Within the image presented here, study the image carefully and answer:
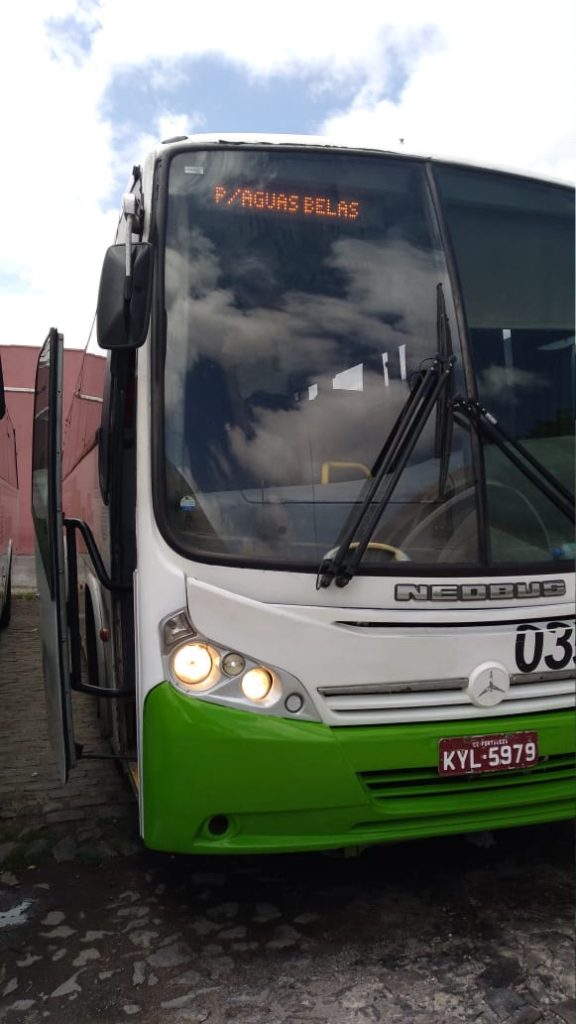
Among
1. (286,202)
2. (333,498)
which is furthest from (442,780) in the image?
(286,202)

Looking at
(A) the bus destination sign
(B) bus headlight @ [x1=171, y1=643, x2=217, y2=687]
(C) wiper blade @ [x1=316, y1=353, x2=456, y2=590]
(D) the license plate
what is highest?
(A) the bus destination sign

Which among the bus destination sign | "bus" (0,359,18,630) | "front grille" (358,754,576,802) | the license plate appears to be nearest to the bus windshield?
the bus destination sign

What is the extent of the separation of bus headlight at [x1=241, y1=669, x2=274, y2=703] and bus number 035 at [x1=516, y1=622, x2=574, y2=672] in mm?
999

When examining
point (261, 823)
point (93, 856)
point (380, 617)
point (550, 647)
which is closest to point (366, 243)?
point (380, 617)

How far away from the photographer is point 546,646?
3.41m

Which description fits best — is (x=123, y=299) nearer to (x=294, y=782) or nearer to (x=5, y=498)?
(x=294, y=782)

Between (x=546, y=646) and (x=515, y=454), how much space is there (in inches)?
30.9

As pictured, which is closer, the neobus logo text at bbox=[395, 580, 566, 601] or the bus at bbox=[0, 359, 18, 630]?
Answer: the neobus logo text at bbox=[395, 580, 566, 601]

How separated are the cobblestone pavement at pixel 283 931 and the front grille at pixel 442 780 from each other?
0.61 metres

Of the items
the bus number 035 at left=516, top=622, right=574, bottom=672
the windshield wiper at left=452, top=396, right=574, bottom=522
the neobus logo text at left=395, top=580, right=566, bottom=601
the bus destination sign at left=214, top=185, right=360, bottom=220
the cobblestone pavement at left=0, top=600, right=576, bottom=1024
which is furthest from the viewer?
the bus destination sign at left=214, top=185, right=360, bottom=220

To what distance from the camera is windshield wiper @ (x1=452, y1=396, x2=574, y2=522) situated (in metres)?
3.48

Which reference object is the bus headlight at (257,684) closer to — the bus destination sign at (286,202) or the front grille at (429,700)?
the front grille at (429,700)

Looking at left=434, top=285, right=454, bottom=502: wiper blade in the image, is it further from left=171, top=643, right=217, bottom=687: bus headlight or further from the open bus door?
the open bus door

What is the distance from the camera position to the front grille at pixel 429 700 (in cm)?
321
